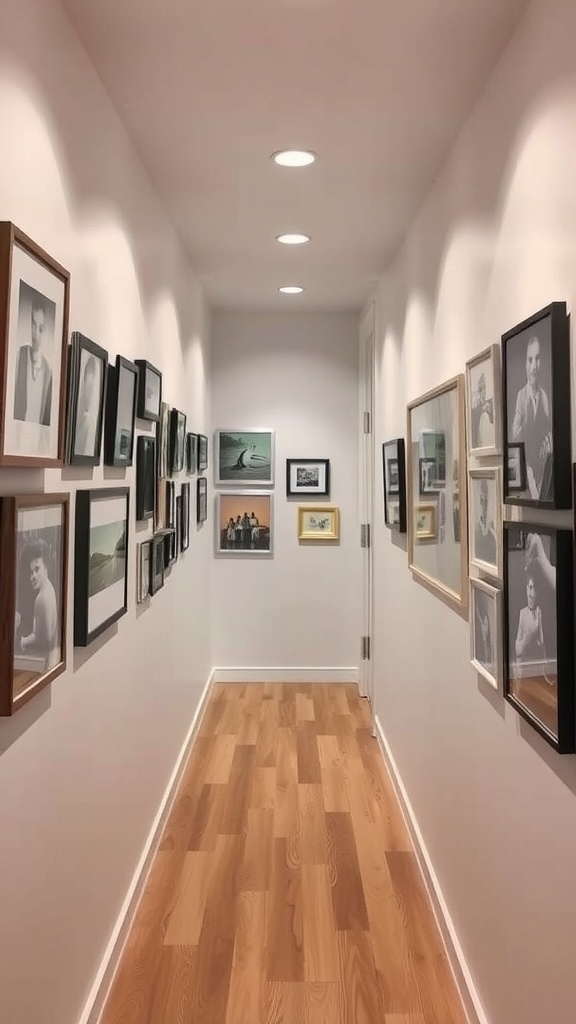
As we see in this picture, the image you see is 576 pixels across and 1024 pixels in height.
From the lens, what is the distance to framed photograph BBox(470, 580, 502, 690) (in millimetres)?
1734

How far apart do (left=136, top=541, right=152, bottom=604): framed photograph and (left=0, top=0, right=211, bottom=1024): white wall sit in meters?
0.05

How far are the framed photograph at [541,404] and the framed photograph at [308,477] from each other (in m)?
3.23

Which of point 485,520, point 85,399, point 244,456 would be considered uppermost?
point 244,456

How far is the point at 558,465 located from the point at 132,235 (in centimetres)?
156

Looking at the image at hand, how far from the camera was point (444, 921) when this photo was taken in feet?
7.25

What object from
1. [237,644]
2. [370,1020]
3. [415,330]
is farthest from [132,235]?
[237,644]

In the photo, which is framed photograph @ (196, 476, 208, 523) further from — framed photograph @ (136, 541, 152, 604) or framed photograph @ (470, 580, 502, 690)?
framed photograph @ (470, 580, 502, 690)

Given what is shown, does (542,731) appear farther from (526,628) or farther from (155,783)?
(155,783)

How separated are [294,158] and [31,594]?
68.3 inches

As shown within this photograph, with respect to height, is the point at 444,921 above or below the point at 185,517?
below

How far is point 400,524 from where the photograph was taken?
3.16 meters

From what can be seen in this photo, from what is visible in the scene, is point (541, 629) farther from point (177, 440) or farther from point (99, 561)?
point (177, 440)

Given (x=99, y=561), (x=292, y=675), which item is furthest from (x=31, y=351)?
(x=292, y=675)

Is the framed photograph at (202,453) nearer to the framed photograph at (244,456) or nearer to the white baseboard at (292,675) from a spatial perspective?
the framed photograph at (244,456)
